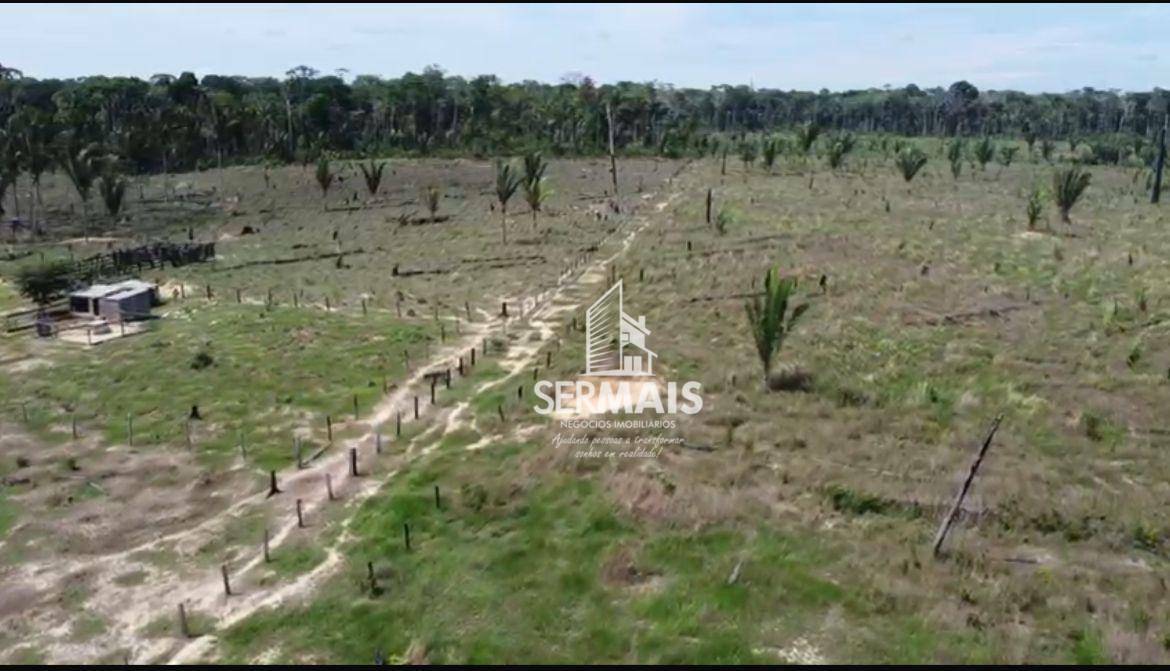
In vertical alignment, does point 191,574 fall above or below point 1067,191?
below

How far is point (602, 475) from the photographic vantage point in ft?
65.5

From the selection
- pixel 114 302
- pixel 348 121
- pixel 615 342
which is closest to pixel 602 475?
pixel 615 342

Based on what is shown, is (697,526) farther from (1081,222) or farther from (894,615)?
(1081,222)

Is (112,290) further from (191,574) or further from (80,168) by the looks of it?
(80,168)

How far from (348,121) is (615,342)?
81911mm

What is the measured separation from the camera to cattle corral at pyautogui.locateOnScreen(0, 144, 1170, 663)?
585 inches

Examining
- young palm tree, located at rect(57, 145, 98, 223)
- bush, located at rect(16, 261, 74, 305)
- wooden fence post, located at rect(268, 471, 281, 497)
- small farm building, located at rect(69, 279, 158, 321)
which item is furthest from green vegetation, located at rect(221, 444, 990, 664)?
young palm tree, located at rect(57, 145, 98, 223)

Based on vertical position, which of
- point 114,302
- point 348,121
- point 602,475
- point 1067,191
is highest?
point 348,121

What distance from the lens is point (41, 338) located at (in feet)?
112

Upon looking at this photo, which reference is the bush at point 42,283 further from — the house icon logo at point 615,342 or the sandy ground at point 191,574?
the house icon logo at point 615,342

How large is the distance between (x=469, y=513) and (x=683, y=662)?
6671 millimetres

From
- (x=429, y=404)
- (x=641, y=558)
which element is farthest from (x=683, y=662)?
(x=429, y=404)

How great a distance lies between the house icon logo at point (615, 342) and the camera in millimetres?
27094

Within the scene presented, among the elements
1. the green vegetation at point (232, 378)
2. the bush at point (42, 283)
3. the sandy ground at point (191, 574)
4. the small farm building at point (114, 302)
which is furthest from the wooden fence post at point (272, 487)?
the bush at point (42, 283)
